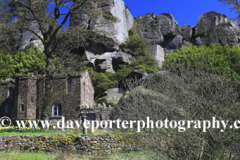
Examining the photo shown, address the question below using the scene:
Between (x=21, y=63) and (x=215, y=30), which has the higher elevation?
(x=215, y=30)

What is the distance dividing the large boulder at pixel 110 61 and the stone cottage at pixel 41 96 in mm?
10928

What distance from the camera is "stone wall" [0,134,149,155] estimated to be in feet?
40.5

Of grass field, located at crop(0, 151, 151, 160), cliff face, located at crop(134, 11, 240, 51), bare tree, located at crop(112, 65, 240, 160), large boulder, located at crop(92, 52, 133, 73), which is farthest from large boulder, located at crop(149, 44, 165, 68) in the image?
bare tree, located at crop(112, 65, 240, 160)

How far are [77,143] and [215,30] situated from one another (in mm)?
46880

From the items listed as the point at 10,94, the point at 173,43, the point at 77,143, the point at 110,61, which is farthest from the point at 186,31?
the point at 77,143

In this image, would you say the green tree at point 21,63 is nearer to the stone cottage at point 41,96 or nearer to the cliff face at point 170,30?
the stone cottage at point 41,96

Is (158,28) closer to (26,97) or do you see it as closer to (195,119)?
(26,97)

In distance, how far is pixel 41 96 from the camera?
78.7 feet

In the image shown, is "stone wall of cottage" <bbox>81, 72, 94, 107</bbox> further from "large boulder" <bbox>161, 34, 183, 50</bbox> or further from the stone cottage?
"large boulder" <bbox>161, 34, 183, 50</bbox>

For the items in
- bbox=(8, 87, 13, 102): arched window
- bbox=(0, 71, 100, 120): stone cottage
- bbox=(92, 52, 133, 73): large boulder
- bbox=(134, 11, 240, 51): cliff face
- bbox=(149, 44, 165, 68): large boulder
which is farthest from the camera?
bbox=(134, 11, 240, 51): cliff face

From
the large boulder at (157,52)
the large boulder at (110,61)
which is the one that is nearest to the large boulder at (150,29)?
the large boulder at (157,52)

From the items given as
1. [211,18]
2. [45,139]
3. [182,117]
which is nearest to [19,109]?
[45,139]

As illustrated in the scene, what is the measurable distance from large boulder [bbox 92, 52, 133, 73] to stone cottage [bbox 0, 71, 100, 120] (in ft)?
35.9

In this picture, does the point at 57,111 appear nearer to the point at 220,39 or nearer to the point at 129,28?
the point at 129,28
